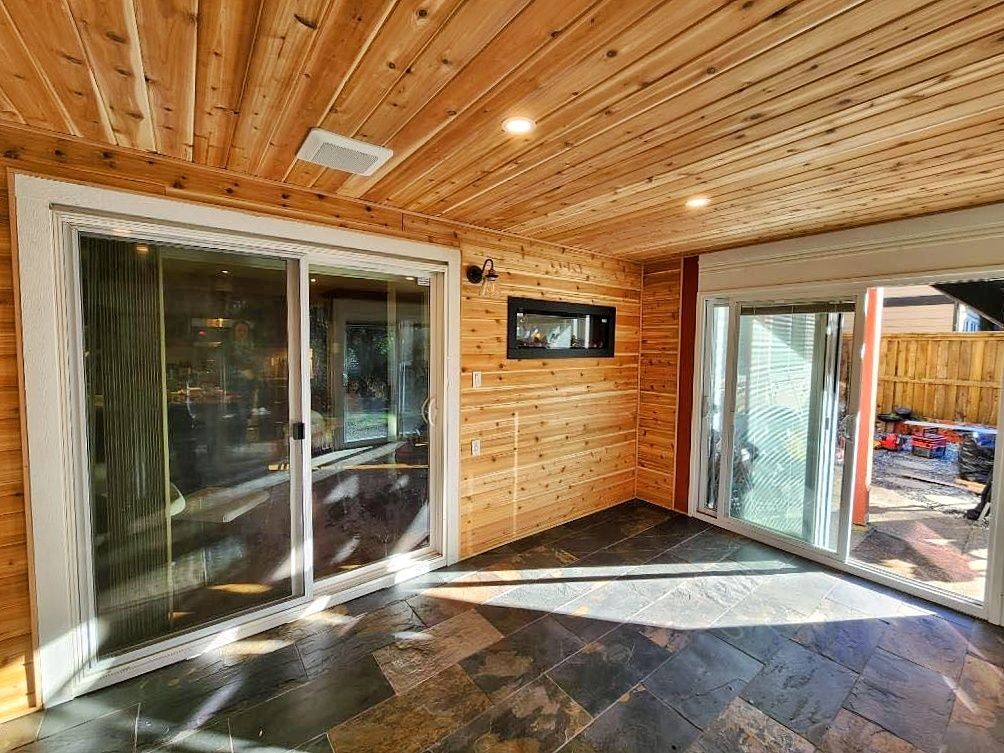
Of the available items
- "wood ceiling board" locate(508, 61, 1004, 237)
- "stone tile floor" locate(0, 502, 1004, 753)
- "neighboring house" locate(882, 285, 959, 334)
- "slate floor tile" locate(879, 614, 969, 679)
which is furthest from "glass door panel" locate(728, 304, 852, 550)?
"neighboring house" locate(882, 285, 959, 334)

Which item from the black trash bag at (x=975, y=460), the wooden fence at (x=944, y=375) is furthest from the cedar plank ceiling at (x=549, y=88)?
the wooden fence at (x=944, y=375)

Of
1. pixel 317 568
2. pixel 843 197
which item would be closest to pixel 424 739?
pixel 317 568

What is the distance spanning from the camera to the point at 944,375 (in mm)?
7160

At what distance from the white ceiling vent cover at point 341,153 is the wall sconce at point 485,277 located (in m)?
1.13

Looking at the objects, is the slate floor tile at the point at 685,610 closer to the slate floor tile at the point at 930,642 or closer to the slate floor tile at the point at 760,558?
the slate floor tile at the point at 760,558

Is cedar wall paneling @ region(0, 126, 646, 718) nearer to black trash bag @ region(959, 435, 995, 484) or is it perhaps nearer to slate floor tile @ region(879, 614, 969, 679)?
slate floor tile @ region(879, 614, 969, 679)

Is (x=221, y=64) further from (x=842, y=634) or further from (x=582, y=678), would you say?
(x=842, y=634)

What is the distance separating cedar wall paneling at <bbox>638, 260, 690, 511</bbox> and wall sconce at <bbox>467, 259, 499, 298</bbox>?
1833 mm

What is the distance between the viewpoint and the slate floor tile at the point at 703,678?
1.96 metres

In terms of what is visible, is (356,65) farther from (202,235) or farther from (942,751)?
(942,751)

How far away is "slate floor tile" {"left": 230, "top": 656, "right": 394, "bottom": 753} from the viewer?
179 cm

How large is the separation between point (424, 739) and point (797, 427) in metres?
3.35

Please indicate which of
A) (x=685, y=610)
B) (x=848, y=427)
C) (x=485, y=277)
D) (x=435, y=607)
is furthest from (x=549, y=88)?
(x=848, y=427)

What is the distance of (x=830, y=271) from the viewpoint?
3.18 metres
